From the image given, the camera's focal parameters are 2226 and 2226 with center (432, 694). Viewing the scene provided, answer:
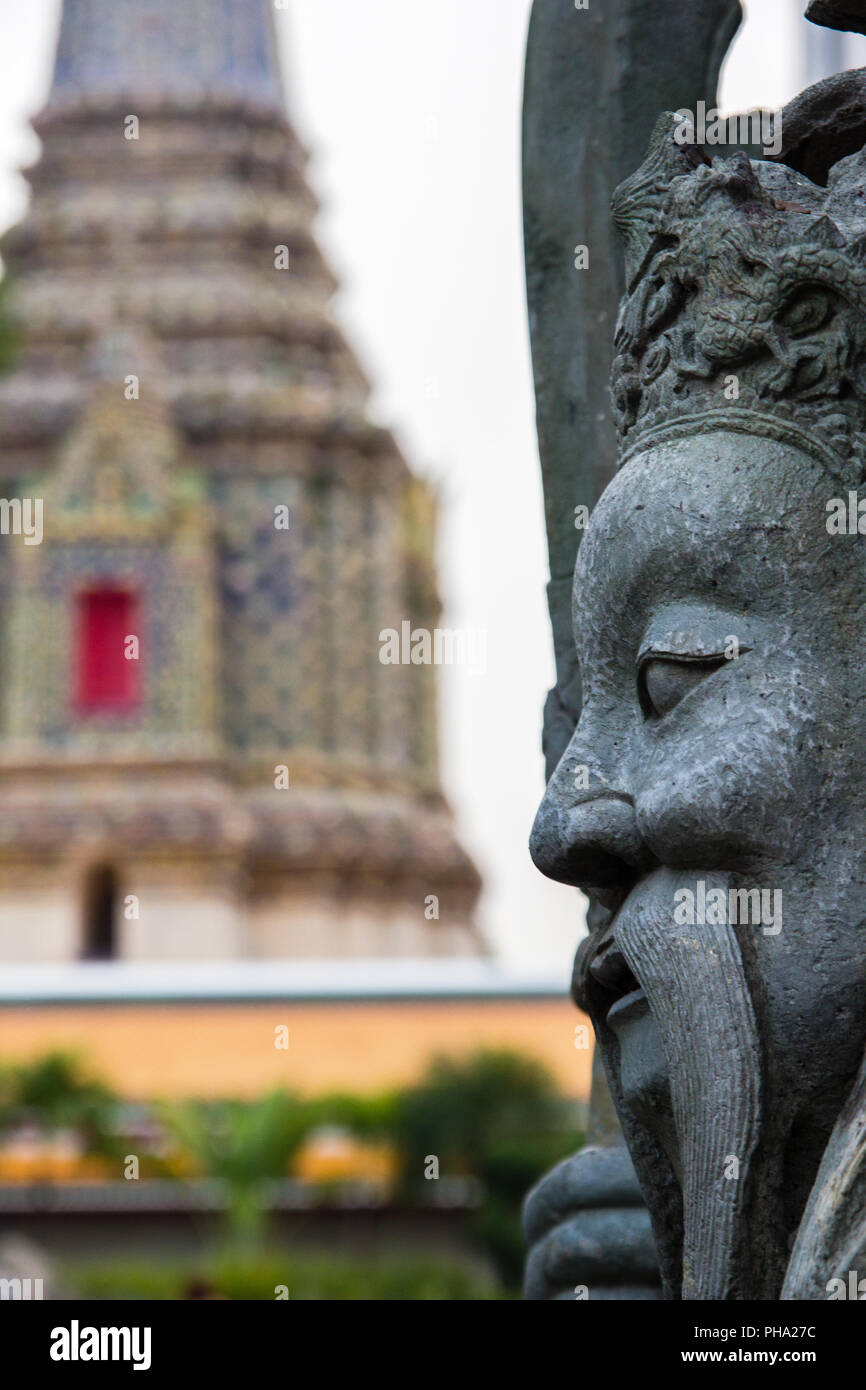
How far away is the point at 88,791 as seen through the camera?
22.8 metres

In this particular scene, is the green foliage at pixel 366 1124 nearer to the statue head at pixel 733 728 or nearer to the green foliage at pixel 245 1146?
the green foliage at pixel 245 1146

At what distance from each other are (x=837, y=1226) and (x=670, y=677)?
558 mm

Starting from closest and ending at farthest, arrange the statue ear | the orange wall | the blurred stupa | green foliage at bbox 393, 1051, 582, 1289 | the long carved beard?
the statue ear → the long carved beard → green foliage at bbox 393, 1051, 582, 1289 → the orange wall → the blurred stupa

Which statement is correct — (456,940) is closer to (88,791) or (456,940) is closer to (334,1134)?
(88,791)

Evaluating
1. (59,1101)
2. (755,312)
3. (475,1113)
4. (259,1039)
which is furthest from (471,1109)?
(755,312)

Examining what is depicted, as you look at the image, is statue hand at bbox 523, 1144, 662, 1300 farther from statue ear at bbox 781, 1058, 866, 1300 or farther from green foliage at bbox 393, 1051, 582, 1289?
green foliage at bbox 393, 1051, 582, 1289

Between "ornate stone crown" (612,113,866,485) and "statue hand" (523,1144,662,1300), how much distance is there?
3.98 ft

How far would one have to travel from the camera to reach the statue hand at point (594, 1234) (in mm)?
3066

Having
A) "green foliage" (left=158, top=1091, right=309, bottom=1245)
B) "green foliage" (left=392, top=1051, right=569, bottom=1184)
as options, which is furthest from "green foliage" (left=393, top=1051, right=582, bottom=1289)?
"green foliage" (left=158, top=1091, right=309, bottom=1245)

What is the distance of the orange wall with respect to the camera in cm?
1747

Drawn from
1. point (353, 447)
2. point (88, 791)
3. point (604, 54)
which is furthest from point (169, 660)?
point (604, 54)

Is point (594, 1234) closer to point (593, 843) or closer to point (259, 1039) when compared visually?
point (593, 843)

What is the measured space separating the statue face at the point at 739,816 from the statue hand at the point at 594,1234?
0.83 meters

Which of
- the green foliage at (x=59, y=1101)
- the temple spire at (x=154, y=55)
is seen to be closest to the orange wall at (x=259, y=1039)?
the green foliage at (x=59, y=1101)
